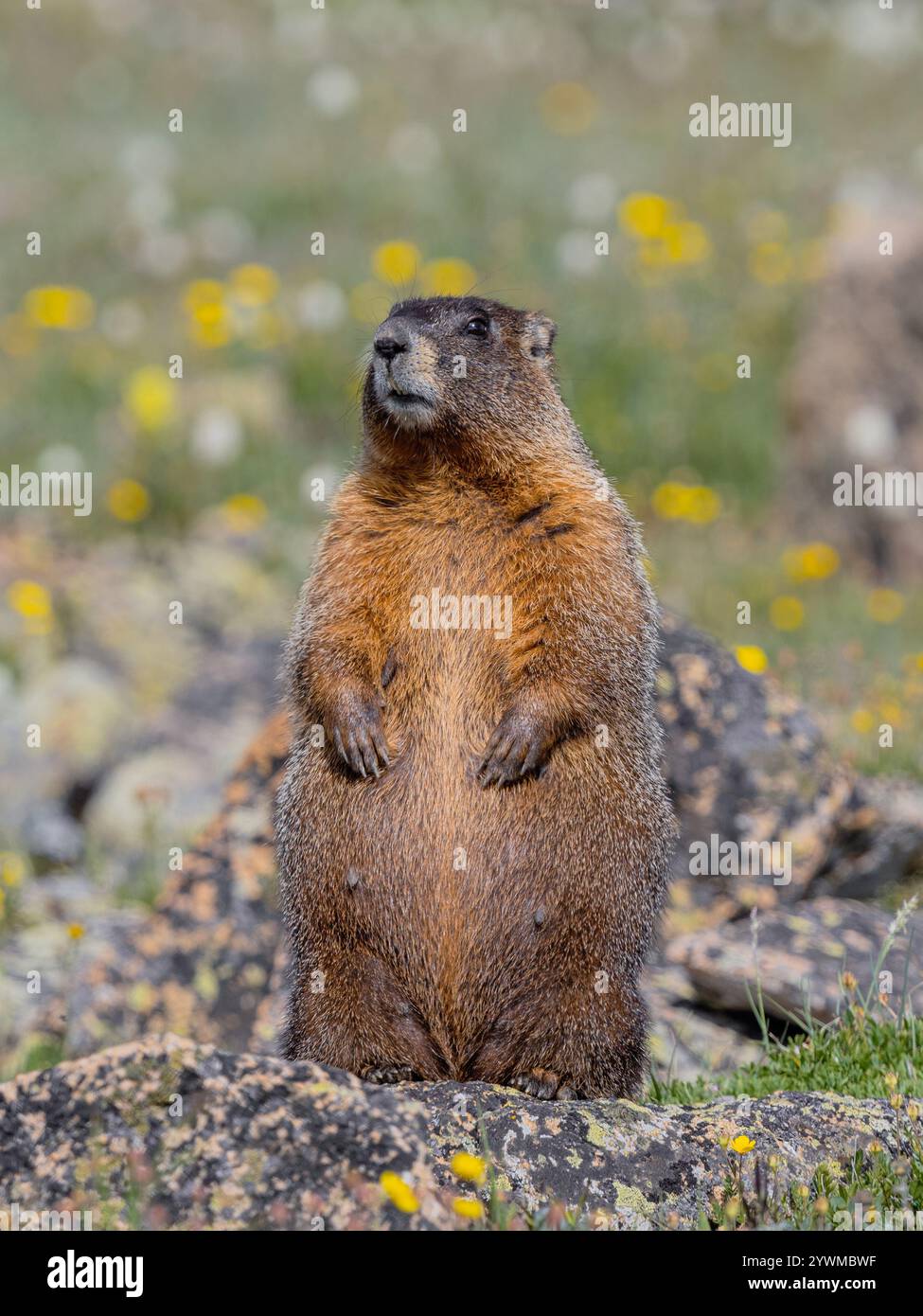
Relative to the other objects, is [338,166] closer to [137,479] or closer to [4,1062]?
[137,479]

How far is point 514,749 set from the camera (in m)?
5.47

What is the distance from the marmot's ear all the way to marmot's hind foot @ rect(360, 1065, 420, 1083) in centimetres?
268

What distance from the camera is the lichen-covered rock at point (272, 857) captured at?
7.82m

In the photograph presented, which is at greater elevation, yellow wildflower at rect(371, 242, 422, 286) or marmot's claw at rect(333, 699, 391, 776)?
yellow wildflower at rect(371, 242, 422, 286)

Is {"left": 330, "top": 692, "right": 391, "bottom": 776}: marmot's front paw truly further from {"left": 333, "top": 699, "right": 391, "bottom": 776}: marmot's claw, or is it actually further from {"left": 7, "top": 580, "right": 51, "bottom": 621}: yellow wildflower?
{"left": 7, "top": 580, "right": 51, "bottom": 621}: yellow wildflower

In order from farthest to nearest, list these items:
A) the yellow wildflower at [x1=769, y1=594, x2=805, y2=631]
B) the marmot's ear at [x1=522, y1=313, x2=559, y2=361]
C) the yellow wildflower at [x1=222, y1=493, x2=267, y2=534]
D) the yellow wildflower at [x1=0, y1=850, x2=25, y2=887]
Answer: the yellow wildflower at [x1=222, y1=493, x2=267, y2=534]
the yellow wildflower at [x1=769, y1=594, x2=805, y2=631]
the yellow wildflower at [x1=0, y1=850, x2=25, y2=887]
the marmot's ear at [x1=522, y1=313, x2=559, y2=361]

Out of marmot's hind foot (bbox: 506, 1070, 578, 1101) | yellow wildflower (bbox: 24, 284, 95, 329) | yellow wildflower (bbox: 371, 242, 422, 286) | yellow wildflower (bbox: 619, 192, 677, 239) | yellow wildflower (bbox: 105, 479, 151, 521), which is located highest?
yellow wildflower (bbox: 619, 192, 677, 239)

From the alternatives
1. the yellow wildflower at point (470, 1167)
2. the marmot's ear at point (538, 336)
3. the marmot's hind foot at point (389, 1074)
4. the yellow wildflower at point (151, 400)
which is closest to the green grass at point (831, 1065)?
the marmot's hind foot at point (389, 1074)

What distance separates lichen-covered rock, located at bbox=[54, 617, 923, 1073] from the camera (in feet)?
25.6

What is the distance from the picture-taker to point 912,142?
21.2m

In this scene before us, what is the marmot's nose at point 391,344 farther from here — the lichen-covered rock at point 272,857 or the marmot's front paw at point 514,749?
the lichen-covered rock at point 272,857

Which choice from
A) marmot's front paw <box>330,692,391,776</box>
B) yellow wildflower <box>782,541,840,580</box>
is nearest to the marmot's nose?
marmot's front paw <box>330,692,391,776</box>

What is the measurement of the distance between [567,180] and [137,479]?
7.66 meters

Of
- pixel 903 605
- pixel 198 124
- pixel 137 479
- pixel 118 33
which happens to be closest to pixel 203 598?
pixel 137 479
